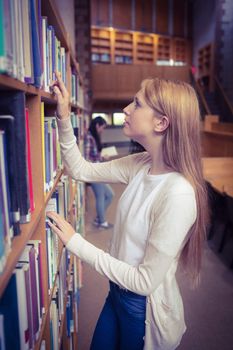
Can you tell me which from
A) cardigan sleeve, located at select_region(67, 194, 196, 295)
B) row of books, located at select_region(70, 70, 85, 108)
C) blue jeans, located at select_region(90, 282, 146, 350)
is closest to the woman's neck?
cardigan sleeve, located at select_region(67, 194, 196, 295)

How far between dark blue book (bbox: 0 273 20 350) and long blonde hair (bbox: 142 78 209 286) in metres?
0.68

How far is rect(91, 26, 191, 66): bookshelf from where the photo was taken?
13.3 meters

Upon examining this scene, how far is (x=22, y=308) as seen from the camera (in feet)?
2.48

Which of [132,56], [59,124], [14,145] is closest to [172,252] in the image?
[14,145]

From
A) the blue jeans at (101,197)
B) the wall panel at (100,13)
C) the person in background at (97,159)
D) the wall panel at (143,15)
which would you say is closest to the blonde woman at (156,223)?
the person in background at (97,159)

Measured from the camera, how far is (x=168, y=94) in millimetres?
1115

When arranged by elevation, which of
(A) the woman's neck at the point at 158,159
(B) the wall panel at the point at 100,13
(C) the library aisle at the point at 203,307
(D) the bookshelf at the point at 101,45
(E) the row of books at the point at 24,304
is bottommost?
(C) the library aisle at the point at 203,307

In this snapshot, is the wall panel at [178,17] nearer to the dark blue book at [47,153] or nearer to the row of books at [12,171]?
the dark blue book at [47,153]

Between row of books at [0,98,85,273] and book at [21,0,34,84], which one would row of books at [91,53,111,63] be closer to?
book at [21,0,34,84]

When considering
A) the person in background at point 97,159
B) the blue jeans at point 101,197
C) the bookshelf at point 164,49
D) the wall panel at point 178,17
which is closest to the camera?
the person in background at point 97,159

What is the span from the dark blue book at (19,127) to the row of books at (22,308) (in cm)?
19

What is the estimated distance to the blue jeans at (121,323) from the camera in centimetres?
123

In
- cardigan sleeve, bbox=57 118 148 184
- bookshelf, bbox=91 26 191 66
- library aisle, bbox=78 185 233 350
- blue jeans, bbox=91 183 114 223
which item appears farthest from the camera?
bookshelf, bbox=91 26 191 66

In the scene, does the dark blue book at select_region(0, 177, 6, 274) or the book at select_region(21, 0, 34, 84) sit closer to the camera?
the dark blue book at select_region(0, 177, 6, 274)
